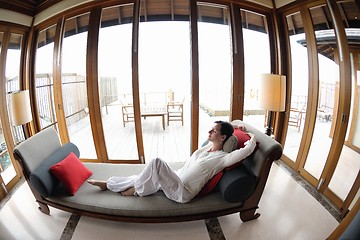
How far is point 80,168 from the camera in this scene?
1953 millimetres

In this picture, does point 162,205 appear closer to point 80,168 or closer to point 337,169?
point 80,168

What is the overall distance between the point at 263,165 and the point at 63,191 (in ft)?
6.53

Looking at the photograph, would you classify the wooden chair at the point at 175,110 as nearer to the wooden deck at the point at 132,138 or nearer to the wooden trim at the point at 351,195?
the wooden deck at the point at 132,138

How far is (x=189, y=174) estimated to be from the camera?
170 cm

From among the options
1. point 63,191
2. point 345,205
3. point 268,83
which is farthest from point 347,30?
point 63,191

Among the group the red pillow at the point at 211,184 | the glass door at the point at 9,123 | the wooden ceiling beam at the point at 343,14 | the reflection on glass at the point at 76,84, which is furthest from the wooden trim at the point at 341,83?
the glass door at the point at 9,123

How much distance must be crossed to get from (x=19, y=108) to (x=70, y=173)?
1.08 m

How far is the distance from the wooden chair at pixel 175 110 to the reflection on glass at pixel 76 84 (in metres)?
2.05

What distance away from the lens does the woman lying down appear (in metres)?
1.64

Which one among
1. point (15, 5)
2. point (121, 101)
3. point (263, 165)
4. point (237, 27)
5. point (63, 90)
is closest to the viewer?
point (263, 165)

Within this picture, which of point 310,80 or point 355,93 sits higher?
point 310,80

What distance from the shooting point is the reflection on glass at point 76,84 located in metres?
2.77

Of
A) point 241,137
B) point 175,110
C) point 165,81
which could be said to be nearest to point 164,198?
point 241,137

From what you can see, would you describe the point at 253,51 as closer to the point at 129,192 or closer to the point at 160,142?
the point at 160,142
